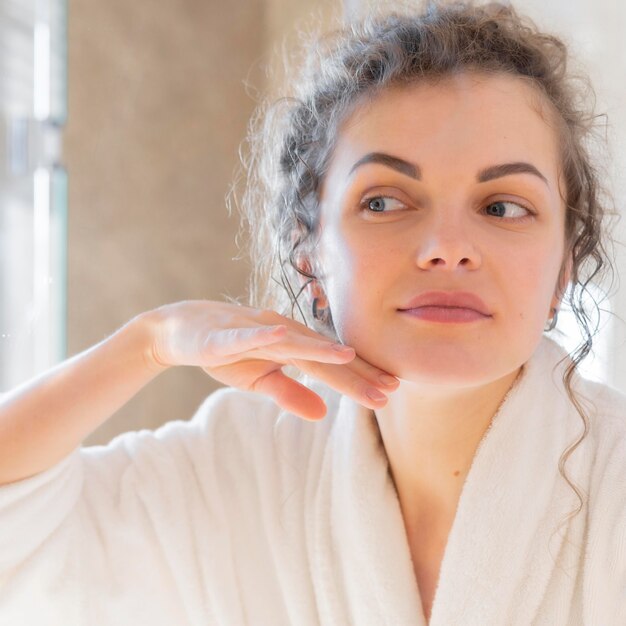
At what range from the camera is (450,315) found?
2.86 ft

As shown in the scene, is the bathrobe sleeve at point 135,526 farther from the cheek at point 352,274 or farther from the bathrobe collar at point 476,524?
the cheek at point 352,274

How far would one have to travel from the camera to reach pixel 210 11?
1.84 m

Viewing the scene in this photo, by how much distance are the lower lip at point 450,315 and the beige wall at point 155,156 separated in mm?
916

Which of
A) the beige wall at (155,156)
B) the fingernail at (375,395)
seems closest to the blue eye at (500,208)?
the fingernail at (375,395)

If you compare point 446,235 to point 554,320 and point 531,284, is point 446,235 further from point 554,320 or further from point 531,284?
point 554,320

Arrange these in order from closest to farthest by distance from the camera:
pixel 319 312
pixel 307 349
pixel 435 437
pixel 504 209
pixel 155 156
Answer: pixel 307 349 < pixel 504 209 < pixel 435 437 < pixel 319 312 < pixel 155 156

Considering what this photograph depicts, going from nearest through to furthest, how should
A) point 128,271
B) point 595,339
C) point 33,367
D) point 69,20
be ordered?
1. point 595,339
2. point 33,367
3. point 69,20
4. point 128,271

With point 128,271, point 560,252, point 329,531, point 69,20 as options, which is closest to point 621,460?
point 560,252

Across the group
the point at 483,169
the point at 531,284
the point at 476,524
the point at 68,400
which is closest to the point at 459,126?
the point at 483,169

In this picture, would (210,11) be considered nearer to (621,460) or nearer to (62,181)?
(62,181)

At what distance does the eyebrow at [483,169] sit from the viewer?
902 mm

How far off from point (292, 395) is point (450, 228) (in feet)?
0.77

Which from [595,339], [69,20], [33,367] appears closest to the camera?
[595,339]

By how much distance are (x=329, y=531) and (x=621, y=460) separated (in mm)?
→ 347
